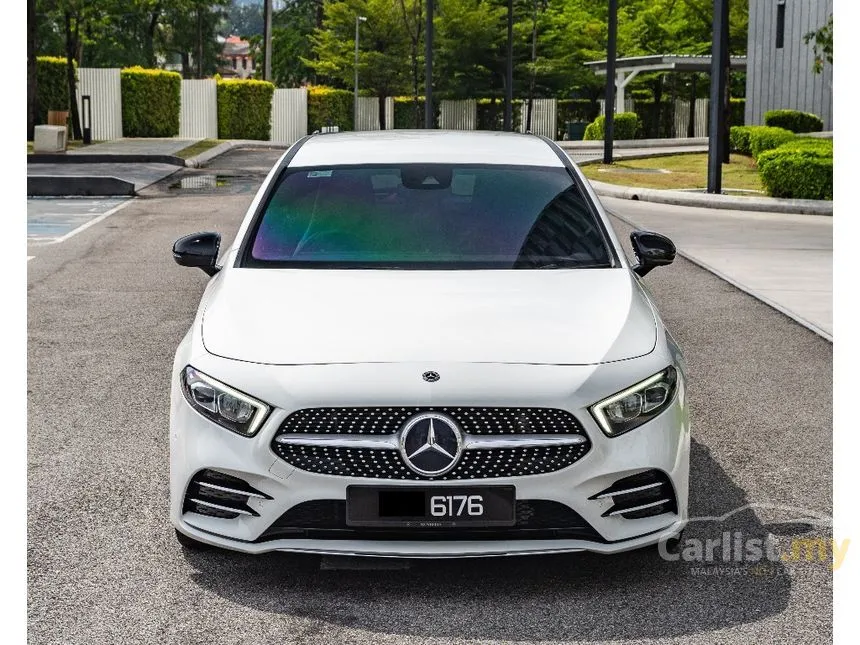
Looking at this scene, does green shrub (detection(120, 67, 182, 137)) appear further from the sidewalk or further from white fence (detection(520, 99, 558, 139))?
the sidewalk

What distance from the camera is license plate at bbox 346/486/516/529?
4.37m

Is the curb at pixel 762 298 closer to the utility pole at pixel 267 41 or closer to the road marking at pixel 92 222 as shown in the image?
the road marking at pixel 92 222

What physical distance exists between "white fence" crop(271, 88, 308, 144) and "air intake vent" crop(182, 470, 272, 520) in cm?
5459

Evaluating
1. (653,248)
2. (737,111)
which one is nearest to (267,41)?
(737,111)

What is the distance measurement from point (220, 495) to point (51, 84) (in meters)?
45.4

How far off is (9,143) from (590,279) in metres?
21.4

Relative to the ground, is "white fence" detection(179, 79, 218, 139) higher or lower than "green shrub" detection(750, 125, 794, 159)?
higher

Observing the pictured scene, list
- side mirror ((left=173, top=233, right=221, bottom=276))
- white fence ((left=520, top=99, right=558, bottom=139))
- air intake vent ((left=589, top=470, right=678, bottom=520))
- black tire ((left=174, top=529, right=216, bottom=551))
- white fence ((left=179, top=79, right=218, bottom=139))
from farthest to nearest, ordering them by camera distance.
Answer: white fence ((left=520, top=99, right=558, bottom=139)), white fence ((left=179, top=79, right=218, bottom=139)), side mirror ((left=173, top=233, right=221, bottom=276)), black tire ((left=174, top=529, right=216, bottom=551)), air intake vent ((left=589, top=470, right=678, bottom=520))

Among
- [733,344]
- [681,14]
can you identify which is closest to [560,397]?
[733,344]

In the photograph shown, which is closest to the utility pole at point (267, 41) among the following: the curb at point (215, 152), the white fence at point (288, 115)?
the white fence at point (288, 115)

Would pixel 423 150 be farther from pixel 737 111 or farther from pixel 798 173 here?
pixel 737 111

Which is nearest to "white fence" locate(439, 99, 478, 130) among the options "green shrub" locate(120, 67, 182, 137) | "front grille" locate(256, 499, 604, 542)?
"green shrub" locate(120, 67, 182, 137)

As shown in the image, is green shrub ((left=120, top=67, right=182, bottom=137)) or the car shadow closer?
the car shadow

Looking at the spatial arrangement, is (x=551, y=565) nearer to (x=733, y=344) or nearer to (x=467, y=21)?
(x=733, y=344)
